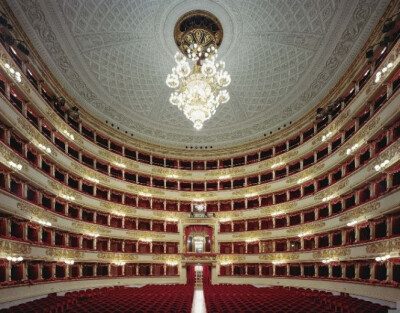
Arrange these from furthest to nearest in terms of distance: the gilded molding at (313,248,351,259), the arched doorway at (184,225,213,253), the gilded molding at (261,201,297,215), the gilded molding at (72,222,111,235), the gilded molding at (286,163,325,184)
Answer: the arched doorway at (184,225,213,253) < the gilded molding at (261,201,297,215) < the gilded molding at (286,163,325,184) < the gilded molding at (72,222,111,235) < the gilded molding at (313,248,351,259)

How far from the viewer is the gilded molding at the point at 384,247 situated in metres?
15.5

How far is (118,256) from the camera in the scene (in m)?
28.6

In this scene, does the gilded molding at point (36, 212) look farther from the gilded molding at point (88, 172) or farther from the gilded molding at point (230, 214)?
the gilded molding at point (230, 214)

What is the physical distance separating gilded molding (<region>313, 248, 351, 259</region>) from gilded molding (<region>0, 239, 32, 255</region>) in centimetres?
1798

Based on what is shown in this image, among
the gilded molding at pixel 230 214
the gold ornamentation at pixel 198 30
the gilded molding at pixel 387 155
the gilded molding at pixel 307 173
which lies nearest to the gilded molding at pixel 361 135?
the gilded molding at pixel 387 155

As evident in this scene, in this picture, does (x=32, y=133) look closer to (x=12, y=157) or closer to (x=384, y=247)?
(x=12, y=157)

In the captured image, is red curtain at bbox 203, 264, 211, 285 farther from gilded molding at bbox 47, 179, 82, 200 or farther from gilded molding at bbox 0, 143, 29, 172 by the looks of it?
gilded molding at bbox 0, 143, 29, 172

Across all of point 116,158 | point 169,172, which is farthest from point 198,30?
point 169,172

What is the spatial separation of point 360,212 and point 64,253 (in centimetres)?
1856

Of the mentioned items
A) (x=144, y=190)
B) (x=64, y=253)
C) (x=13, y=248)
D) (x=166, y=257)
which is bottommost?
(x=166, y=257)

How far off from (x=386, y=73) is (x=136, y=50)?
15792mm

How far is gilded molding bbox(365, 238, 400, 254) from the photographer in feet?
50.8

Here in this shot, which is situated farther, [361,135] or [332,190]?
[332,190]

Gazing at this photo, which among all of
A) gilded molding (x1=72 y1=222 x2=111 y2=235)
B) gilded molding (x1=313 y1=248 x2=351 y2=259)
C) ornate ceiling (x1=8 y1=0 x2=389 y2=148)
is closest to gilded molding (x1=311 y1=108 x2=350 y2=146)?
ornate ceiling (x1=8 y1=0 x2=389 y2=148)
